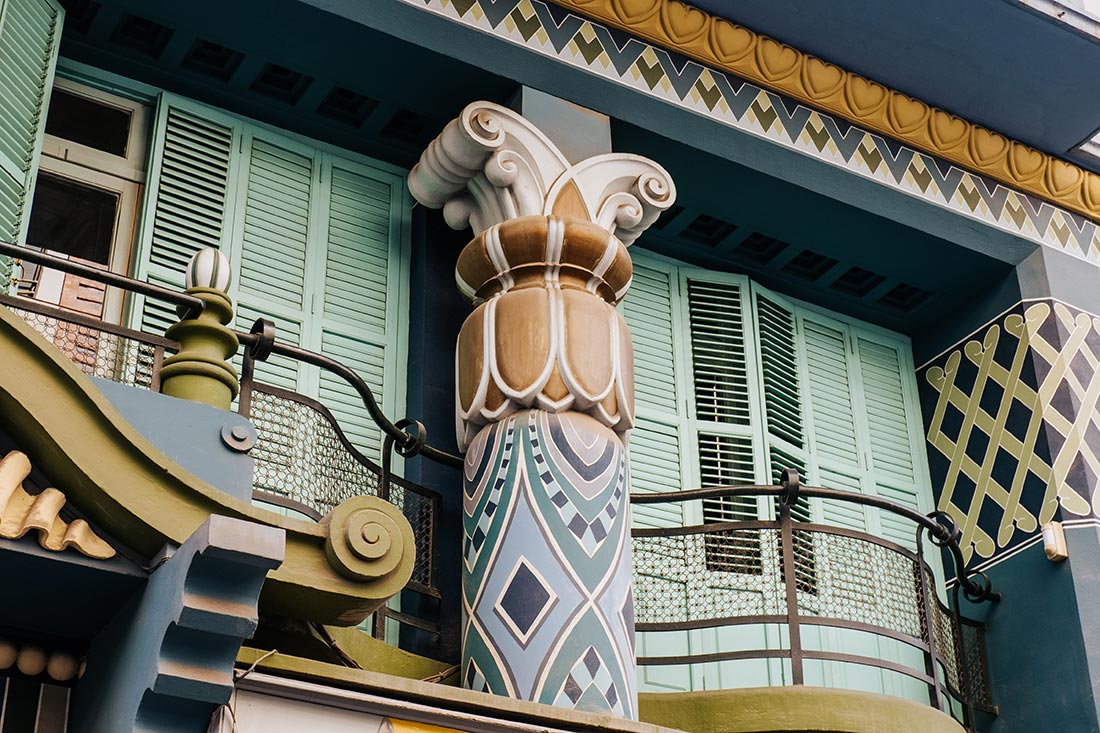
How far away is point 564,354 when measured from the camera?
873 cm

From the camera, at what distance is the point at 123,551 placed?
19.8 feet

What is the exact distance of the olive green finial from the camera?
7141mm

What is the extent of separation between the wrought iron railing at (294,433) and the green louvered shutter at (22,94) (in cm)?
63

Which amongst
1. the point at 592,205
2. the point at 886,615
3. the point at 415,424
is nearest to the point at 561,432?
the point at 415,424

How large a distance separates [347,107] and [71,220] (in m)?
1.80

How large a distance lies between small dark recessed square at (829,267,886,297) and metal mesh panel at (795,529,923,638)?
7.67 ft

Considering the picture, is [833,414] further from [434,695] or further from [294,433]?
[434,695]

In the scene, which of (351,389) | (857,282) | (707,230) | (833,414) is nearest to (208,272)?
(351,389)

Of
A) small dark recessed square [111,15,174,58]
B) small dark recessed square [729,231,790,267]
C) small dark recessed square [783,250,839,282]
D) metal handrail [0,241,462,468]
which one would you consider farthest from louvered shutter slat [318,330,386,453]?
small dark recessed square [783,250,839,282]

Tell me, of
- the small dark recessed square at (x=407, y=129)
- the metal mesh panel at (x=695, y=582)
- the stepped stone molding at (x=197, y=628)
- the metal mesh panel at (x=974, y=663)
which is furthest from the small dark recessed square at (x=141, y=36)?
the metal mesh panel at (x=974, y=663)

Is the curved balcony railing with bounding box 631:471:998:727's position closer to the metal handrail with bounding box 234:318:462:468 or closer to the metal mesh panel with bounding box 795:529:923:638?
the metal mesh panel with bounding box 795:529:923:638

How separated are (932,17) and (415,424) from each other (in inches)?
163

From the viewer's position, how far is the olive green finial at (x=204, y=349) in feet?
23.4

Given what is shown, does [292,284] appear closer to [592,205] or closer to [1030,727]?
[592,205]
